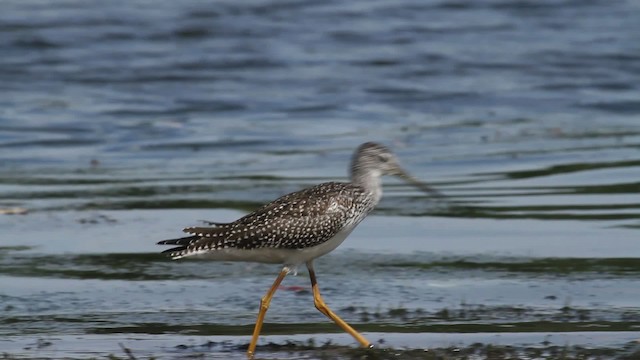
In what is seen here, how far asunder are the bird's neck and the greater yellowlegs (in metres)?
0.07

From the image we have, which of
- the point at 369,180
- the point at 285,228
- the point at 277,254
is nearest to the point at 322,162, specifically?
the point at 369,180

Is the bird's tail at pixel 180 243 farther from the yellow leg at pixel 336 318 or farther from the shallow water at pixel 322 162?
the yellow leg at pixel 336 318

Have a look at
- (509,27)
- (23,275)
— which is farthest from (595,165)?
(509,27)

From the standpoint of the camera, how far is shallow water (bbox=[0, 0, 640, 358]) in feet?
30.5

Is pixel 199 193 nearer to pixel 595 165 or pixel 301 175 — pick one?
pixel 301 175

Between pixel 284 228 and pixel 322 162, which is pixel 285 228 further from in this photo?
pixel 322 162

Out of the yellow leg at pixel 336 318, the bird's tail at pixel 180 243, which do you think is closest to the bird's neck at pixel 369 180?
the yellow leg at pixel 336 318

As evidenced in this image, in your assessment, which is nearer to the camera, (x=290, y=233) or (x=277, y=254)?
(x=290, y=233)

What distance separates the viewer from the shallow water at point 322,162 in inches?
366

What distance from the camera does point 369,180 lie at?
8.91 metres

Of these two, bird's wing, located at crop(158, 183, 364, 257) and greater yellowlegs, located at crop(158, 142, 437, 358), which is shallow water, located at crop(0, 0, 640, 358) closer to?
greater yellowlegs, located at crop(158, 142, 437, 358)

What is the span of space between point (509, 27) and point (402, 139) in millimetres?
11031

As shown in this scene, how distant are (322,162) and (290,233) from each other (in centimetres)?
722

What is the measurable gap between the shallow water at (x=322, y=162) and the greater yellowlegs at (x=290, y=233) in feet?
1.49
